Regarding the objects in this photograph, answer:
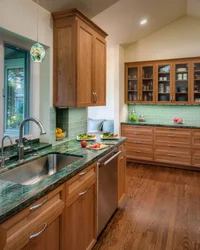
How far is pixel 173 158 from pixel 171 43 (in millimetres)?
2595

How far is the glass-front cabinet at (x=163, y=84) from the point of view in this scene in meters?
4.91

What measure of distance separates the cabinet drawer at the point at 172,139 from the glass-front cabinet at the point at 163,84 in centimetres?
80

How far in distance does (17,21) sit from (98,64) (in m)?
1.23

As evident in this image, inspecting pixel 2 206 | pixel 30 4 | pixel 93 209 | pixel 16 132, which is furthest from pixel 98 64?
pixel 2 206

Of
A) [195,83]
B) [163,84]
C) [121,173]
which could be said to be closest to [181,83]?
[195,83]

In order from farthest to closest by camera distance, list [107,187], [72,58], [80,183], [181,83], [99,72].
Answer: [181,83], [99,72], [72,58], [107,187], [80,183]

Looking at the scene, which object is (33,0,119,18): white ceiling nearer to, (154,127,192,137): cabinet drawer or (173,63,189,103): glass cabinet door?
(173,63,189,103): glass cabinet door

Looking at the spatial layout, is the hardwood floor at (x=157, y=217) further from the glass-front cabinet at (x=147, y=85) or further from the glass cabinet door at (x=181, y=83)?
the glass-front cabinet at (x=147, y=85)

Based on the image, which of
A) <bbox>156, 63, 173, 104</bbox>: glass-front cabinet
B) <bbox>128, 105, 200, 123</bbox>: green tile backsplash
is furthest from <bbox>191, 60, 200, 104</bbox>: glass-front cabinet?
<bbox>156, 63, 173, 104</bbox>: glass-front cabinet

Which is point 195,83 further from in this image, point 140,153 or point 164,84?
point 140,153

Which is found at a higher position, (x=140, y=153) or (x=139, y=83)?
(x=139, y=83)

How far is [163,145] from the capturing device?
4730 mm

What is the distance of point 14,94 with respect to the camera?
96.7 inches

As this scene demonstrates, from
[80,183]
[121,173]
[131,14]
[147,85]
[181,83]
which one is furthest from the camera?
[147,85]
